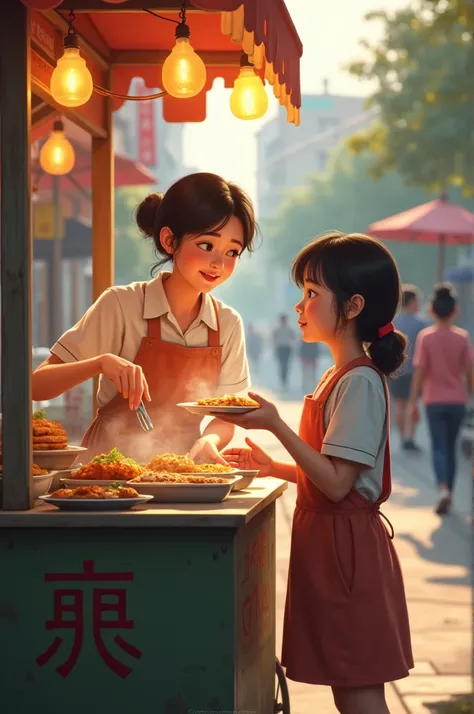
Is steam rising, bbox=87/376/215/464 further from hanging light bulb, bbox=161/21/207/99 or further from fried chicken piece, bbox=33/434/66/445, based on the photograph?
hanging light bulb, bbox=161/21/207/99

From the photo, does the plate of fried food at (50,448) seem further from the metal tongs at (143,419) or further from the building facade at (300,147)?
the building facade at (300,147)

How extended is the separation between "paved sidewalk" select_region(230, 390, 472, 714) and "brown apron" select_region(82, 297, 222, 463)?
177 cm

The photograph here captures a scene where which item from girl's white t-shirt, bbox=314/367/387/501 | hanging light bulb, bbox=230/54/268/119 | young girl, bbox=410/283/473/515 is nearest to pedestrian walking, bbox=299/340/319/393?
young girl, bbox=410/283/473/515

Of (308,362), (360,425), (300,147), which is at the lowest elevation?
(308,362)

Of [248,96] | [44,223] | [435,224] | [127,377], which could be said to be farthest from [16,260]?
[435,224]

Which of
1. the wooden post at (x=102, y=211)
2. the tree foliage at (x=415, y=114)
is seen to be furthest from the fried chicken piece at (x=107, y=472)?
the tree foliage at (x=415, y=114)

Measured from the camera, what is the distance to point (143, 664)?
371 centimetres

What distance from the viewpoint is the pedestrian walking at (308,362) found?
34.4 m

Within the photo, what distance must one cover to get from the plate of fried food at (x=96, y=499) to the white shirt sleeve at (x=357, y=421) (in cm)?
64

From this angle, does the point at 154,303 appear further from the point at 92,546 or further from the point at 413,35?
the point at 413,35

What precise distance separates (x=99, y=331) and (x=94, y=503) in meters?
1.39

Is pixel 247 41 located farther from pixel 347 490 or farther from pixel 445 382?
pixel 445 382

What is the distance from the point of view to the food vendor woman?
4.76 metres

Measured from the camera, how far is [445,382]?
11.9m
